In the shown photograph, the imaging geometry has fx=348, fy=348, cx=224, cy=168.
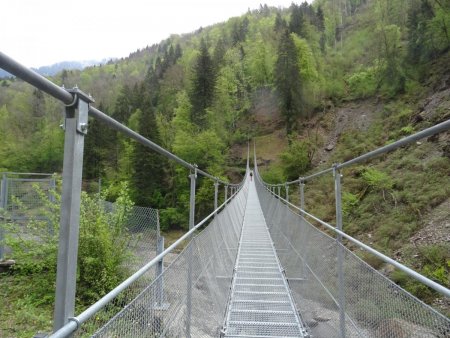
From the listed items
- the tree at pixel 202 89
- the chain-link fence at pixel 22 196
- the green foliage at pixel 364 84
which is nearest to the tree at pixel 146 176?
the tree at pixel 202 89

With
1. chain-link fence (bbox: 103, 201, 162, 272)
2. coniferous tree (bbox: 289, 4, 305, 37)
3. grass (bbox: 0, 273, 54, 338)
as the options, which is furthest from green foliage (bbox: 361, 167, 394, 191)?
coniferous tree (bbox: 289, 4, 305, 37)

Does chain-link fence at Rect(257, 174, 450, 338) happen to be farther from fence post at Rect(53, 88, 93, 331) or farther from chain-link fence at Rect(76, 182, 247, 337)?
fence post at Rect(53, 88, 93, 331)

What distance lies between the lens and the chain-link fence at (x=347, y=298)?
1078mm

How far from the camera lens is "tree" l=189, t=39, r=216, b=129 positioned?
25.7m

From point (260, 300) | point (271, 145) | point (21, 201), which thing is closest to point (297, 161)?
point (271, 145)

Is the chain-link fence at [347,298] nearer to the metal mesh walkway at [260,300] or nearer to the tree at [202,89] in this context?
the metal mesh walkway at [260,300]

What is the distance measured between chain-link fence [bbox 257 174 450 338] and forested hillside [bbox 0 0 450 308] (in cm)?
312

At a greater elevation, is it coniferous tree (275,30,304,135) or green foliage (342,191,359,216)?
coniferous tree (275,30,304,135)

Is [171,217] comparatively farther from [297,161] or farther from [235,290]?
[235,290]

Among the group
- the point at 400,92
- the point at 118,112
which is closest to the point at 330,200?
the point at 400,92

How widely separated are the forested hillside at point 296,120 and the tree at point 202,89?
86mm

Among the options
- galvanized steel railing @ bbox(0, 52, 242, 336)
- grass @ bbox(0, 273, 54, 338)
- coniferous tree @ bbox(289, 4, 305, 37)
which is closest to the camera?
galvanized steel railing @ bbox(0, 52, 242, 336)

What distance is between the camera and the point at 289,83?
2542cm

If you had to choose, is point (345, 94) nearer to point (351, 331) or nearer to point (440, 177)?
Result: point (440, 177)
